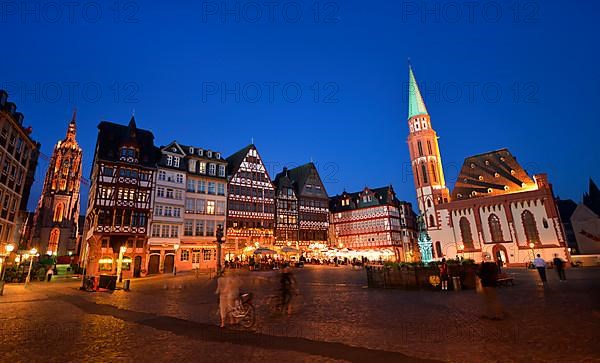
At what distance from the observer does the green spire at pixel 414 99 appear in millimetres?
66688

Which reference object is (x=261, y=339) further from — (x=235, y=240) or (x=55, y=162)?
(x=55, y=162)

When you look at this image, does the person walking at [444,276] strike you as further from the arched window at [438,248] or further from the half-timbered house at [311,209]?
the arched window at [438,248]

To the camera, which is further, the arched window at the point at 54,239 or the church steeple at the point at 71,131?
the church steeple at the point at 71,131

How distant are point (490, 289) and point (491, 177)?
51717 millimetres

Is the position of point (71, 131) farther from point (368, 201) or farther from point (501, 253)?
point (501, 253)

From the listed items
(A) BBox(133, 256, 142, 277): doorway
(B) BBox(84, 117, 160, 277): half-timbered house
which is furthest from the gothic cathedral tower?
(A) BBox(133, 256, 142, 277): doorway

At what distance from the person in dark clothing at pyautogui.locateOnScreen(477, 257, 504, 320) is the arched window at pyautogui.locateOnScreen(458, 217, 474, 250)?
4837 cm

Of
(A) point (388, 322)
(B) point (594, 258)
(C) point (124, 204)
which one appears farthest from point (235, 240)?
(B) point (594, 258)

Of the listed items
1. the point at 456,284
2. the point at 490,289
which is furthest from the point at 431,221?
the point at 490,289

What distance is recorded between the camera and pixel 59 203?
76.9 meters

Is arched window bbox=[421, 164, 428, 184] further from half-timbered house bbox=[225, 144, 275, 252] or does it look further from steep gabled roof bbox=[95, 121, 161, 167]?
steep gabled roof bbox=[95, 121, 161, 167]

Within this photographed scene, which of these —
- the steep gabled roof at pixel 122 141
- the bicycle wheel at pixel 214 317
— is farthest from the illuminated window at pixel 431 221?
the bicycle wheel at pixel 214 317

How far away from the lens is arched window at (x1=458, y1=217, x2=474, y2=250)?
52.2 meters

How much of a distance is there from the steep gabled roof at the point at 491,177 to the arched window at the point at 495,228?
4141 mm
